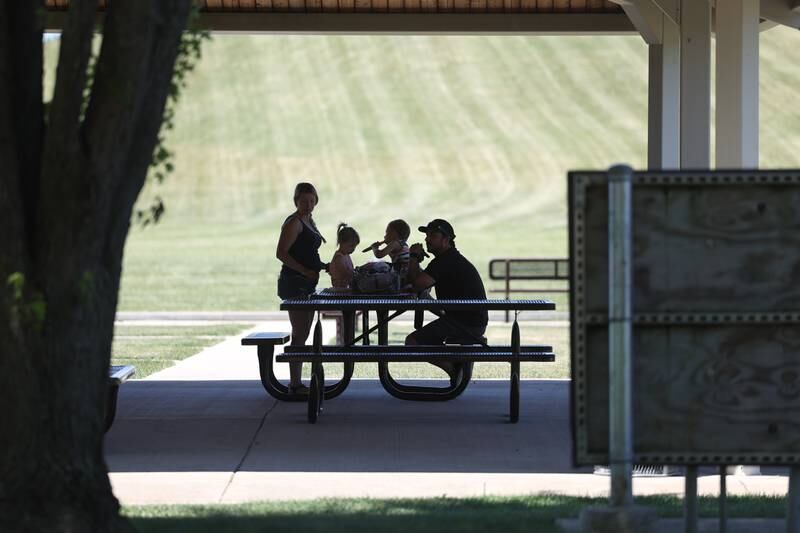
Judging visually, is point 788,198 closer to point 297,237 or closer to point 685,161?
point 685,161

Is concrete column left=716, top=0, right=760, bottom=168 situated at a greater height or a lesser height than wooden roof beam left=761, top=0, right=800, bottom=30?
lesser

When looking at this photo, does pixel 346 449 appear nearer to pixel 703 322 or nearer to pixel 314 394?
pixel 314 394

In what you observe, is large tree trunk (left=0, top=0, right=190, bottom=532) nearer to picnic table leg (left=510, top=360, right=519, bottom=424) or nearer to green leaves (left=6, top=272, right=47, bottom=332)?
green leaves (left=6, top=272, right=47, bottom=332)

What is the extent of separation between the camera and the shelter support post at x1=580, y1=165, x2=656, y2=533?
16.7ft

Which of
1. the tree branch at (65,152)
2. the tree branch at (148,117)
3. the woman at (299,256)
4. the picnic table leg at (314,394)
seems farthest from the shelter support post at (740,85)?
the tree branch at (65,152)

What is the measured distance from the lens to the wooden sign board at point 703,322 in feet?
17.1

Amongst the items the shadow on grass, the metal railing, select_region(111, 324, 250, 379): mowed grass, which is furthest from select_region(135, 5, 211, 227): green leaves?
the metal railing

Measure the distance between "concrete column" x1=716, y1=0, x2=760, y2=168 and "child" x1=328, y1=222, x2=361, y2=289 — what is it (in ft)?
9.81

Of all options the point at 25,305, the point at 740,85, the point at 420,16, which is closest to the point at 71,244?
the point at 25,305

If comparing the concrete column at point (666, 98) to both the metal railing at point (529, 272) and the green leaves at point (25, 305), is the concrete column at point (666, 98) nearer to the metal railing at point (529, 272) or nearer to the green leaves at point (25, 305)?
the green leaves at point (25, 305)

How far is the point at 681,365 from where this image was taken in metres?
5.28

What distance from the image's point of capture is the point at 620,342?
16.9 ft

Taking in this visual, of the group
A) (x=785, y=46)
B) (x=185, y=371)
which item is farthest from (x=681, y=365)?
(x=785, y=46)

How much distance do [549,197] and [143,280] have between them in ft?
158
